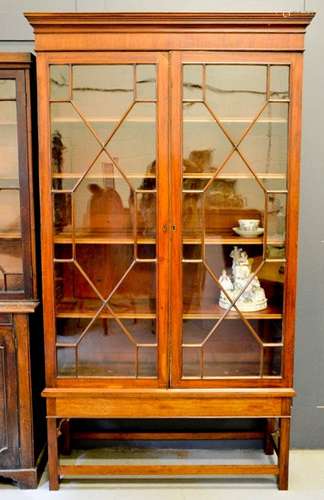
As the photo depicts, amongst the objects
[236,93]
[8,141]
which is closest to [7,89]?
[8,141]

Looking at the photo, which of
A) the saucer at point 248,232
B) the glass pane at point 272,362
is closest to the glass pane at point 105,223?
the saucer at point 248,232

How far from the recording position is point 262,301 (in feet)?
6.86

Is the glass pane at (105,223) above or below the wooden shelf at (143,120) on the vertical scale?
below

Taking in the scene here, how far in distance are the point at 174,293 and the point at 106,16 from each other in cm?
115

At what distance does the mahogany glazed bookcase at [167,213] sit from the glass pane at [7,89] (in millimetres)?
A: 151

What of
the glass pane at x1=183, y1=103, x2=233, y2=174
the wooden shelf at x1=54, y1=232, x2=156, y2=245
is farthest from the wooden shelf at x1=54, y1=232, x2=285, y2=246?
the glass pane at x1=183, y1=103, x2=233, y2=174

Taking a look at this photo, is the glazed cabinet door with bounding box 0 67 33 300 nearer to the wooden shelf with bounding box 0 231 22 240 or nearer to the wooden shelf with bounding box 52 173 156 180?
the wooden shelf with bounding box 0 231 22 240

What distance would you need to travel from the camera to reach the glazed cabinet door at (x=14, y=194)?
6.57ft

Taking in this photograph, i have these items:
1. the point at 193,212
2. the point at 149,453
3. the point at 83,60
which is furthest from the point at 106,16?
the point at 149,453

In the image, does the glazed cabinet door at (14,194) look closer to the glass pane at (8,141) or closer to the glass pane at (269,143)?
the glass pane at (8,141)

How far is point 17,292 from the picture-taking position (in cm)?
208

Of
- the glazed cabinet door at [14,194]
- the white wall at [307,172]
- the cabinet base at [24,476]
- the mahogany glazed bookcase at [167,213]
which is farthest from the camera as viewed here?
the white wall at [307,172]

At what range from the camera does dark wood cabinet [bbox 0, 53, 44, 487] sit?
2021 millimetres

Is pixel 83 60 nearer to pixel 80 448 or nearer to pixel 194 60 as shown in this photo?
pixel 194 60
